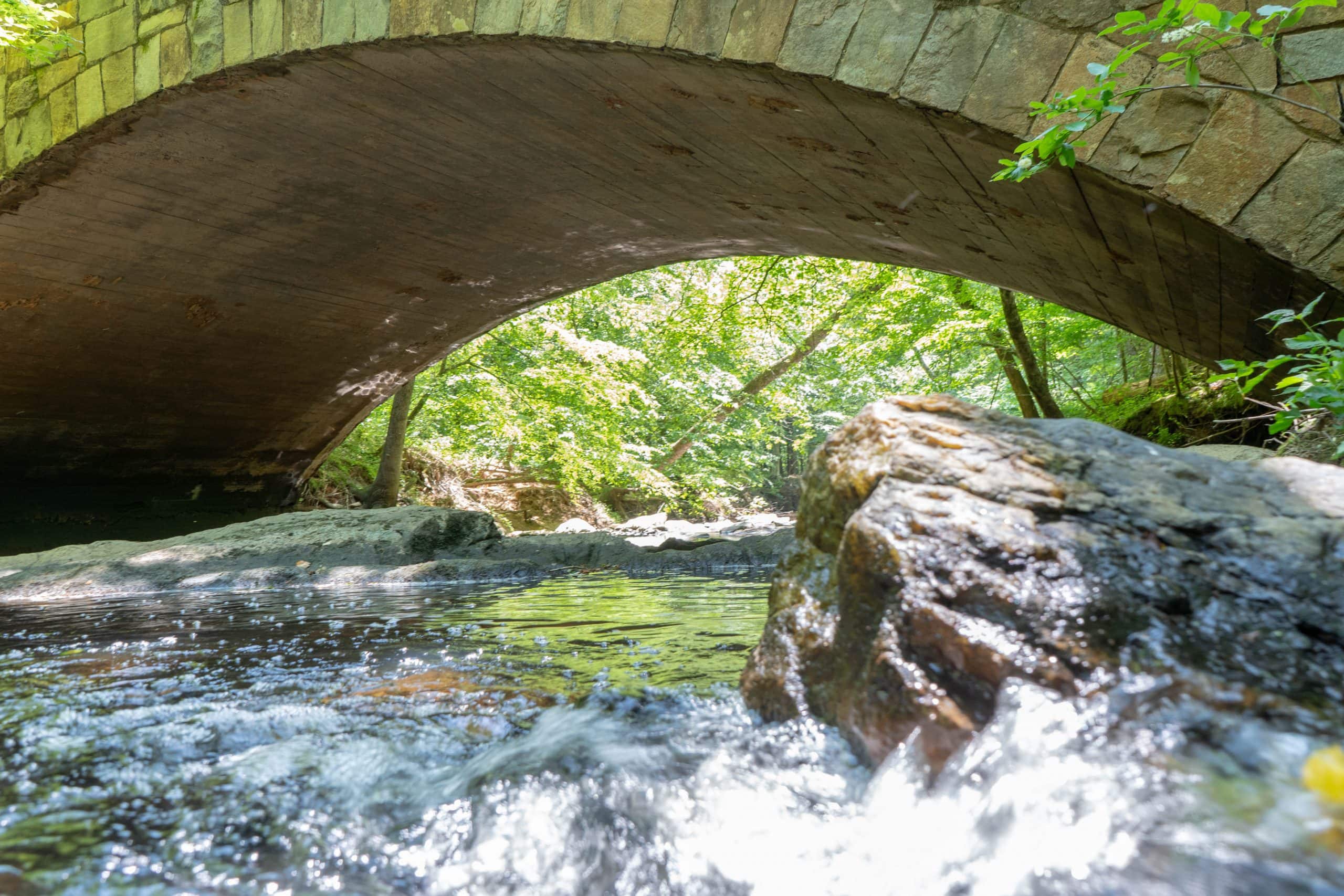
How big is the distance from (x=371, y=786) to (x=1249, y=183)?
2.69 metres

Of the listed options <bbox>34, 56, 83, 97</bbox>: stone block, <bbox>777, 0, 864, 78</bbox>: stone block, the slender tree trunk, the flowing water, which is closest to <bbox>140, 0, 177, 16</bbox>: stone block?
<bbox>34, 56, 83, 97</bbox>: stone block

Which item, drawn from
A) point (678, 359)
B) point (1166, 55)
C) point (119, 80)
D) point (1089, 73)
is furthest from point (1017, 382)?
point (119, 80)

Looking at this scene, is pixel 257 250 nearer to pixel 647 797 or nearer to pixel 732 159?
pixel 732 159

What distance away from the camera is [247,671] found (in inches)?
110

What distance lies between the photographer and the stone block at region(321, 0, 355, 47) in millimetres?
4152

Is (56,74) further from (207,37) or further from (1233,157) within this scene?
(1233,157)

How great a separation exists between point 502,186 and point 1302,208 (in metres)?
4.54

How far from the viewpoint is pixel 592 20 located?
11.8 ft

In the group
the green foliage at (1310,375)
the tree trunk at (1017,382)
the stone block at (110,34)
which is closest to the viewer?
the green foliage at (1310,375)

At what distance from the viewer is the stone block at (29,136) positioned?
5426 millimetres

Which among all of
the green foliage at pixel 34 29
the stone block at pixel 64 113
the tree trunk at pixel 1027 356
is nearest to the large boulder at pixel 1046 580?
the stone block at pixel 64 113

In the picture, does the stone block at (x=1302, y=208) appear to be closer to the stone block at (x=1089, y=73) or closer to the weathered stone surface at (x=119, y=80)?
the stone block at (x=1089, y=73)

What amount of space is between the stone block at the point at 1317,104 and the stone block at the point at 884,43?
3.45ft

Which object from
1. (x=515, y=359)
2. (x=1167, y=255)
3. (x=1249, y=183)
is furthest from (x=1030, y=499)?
(x=515, y=359)
